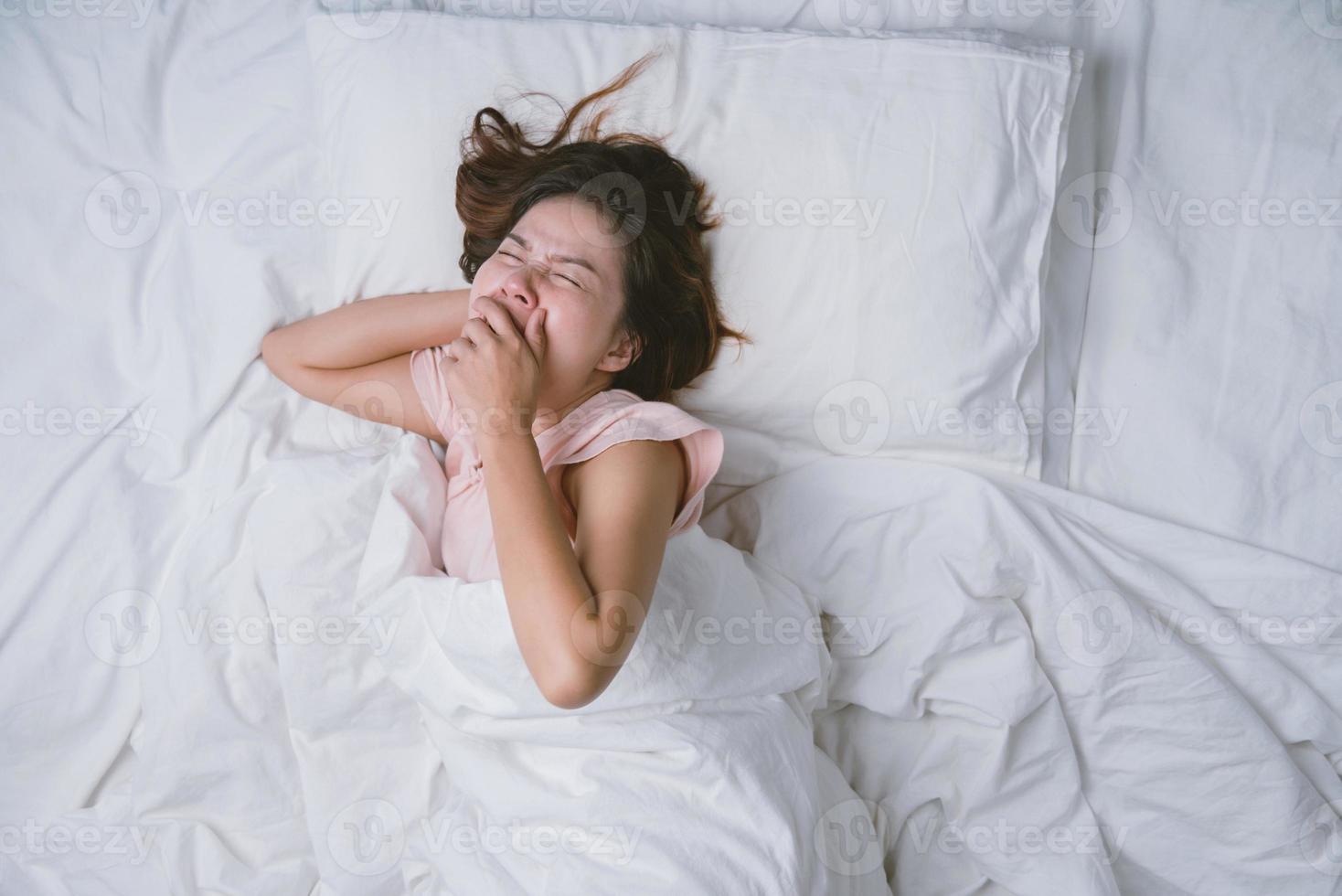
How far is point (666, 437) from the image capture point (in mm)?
1226

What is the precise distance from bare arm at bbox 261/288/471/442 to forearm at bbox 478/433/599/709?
37 centimetres

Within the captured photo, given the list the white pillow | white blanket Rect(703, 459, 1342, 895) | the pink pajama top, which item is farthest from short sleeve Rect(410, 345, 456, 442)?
white blanket Rect(703, 459, 1342, 895)

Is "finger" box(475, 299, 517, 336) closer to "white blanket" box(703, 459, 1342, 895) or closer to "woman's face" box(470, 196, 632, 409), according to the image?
"woman's face" box(470, 196, 632, 409)

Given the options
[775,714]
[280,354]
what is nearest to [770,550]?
[775,714]

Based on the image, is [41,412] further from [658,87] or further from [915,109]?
[915,109]

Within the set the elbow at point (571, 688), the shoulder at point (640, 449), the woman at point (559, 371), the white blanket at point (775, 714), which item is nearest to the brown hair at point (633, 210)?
the woman at point (559, 371)

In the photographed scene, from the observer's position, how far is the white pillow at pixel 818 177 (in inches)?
54.5

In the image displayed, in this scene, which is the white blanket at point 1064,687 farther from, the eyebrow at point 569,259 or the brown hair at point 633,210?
the eyebrow at point 569,259

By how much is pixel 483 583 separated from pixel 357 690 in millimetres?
262

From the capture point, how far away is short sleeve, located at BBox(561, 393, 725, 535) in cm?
122

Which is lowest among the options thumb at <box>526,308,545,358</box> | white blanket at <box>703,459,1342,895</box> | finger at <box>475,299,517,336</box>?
white blanket at <box>703,459,1342,895</box>

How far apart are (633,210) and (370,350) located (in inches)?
16.6

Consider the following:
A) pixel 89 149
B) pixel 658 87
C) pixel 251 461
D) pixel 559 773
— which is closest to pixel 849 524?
pixel 559 773

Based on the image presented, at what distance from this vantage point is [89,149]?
4.86 ft
